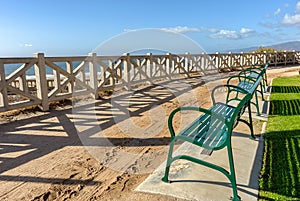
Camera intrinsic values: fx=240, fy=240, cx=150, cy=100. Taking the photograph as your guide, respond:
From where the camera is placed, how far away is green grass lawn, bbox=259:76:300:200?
233 centimetres

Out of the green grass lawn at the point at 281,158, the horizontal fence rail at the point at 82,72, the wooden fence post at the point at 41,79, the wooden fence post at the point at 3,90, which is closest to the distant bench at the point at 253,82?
the green grass lawn at the point at 281,158

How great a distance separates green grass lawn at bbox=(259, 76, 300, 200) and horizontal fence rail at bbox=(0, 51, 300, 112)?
4813 mm

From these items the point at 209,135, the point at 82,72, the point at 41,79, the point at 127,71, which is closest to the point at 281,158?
the point at 209,135

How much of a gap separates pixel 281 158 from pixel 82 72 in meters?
5.53

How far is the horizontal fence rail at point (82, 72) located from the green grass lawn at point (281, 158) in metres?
4.81

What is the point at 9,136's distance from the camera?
13.3ft

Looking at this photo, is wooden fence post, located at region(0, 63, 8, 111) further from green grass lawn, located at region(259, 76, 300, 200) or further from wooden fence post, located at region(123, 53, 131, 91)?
green grass lawn, located at region(259, 76, 300, 200)

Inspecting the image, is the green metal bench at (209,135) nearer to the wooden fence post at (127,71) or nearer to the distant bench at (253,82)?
the distant bench at (253,82)

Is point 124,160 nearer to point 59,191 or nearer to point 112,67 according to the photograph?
point 59,191

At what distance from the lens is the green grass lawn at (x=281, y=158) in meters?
2.33

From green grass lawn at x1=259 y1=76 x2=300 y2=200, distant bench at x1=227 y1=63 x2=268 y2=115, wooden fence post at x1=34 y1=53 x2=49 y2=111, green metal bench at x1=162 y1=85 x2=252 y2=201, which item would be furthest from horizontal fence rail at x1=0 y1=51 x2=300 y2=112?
green grass lawn at x1=259 y1=76 x2=300 y2=200

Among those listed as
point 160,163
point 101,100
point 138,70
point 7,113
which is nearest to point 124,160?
point 160,163

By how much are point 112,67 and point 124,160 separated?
5366 mm

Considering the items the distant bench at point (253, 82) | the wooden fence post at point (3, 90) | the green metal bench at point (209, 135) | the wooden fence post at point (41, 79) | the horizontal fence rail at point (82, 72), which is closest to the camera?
the green metal bench at point (209, 135)
